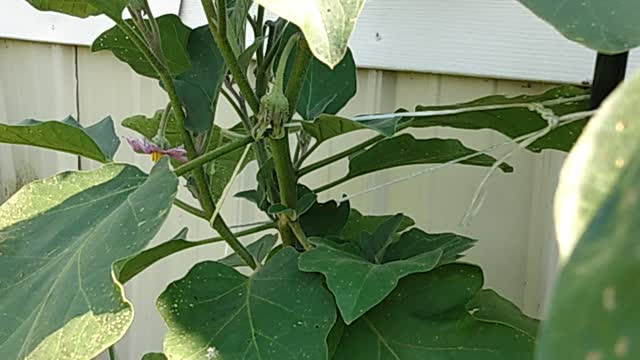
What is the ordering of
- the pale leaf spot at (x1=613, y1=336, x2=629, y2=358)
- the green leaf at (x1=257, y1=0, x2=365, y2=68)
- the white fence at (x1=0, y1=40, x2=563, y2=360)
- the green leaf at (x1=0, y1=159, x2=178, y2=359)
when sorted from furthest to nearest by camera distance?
the white fence at (x1=0, y1=40, x2=563, y2=360) → the green leaf at (x1=0, y1=159, x2=178, y2=359) → the green leaf at (x1=257, y1=0, x2=365, y2=68) → the pale leaf spot at (x1=613, y1=336, x2=629, y2=358)

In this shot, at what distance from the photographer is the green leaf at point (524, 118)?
523 millimetres

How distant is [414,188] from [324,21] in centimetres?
56

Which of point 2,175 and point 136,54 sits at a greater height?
point 136,54

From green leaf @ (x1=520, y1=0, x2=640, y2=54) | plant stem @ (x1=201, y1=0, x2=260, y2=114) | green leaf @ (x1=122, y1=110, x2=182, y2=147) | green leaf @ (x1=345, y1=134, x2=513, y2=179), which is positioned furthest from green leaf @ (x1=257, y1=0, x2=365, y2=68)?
green leaf @ (x1=122, y1=110, x2=182, y2=147)

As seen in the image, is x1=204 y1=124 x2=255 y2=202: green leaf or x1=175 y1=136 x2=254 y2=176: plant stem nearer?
x1=175 y1=136 x2=254 y2=176: plant stem

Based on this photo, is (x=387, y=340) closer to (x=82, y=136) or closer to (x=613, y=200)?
(x=82, y=136)

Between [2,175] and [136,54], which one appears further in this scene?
[2,175]

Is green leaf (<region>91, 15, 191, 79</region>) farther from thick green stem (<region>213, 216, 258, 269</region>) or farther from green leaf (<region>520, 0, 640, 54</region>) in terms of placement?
green leaf (<region>520, 0, 640, 54</region>)

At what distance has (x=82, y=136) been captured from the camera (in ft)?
1.77

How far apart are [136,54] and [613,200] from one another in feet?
1.68

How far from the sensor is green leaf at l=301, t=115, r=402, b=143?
48cm

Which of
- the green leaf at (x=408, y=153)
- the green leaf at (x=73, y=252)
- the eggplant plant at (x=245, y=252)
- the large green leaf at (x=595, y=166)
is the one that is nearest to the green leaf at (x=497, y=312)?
the eggplant plant at (x=245, y=252)

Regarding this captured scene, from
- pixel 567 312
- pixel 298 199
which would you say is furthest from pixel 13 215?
pixel 567 312

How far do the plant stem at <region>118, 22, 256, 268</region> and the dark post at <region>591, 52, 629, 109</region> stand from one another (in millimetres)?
256
